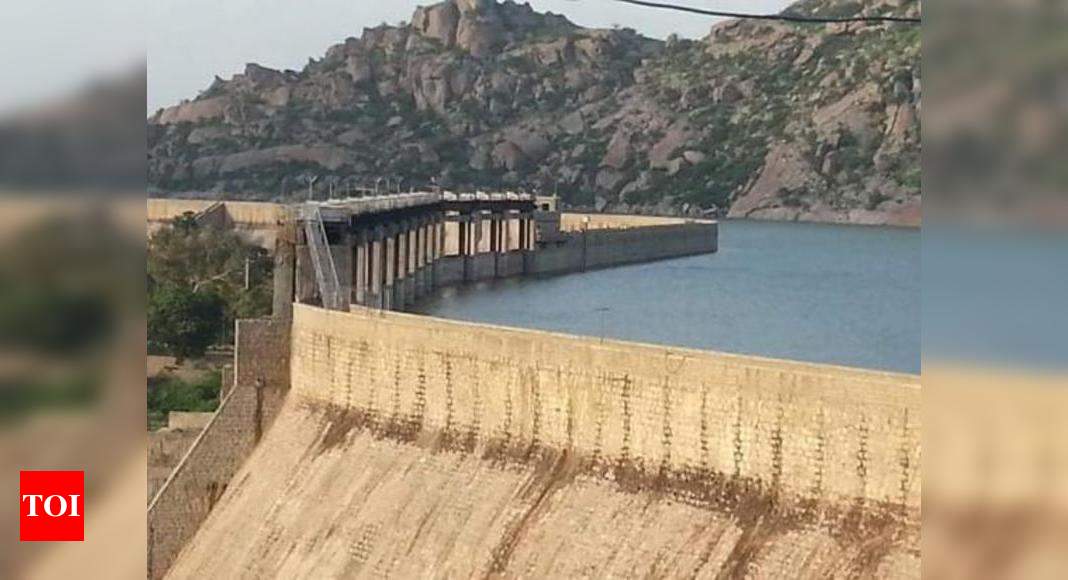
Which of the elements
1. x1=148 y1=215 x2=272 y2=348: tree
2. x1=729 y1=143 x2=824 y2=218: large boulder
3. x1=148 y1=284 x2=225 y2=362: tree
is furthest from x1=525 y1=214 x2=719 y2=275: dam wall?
x1=148 y1=284 x2=225 y2=362: tree

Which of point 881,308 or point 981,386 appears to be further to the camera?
point 881,308

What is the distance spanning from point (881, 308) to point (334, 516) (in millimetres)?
36791

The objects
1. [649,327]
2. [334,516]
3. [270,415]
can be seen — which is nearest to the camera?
[334,516]

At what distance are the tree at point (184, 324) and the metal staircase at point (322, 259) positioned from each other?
4.06m

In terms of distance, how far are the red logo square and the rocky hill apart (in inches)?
3477

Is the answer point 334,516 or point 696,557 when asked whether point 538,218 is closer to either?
point 334,516

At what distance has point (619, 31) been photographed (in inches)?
5335

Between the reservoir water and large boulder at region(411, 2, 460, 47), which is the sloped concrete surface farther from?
large boulder at region(411, 2, 460, 47)

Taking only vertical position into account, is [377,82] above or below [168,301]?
above

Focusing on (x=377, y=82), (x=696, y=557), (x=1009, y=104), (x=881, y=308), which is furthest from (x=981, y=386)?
(x=377, y=82)

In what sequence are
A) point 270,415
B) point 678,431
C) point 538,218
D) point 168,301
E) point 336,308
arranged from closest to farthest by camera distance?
point 678,431
point 270,415
point 336,308
point 168,301
point 538,218

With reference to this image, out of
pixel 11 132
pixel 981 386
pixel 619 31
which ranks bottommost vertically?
pixel 981 386

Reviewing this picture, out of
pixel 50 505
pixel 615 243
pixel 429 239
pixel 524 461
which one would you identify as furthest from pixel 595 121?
pixel 50 505

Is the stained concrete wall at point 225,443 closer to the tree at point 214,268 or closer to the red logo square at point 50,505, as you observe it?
the tree at point 214,268
